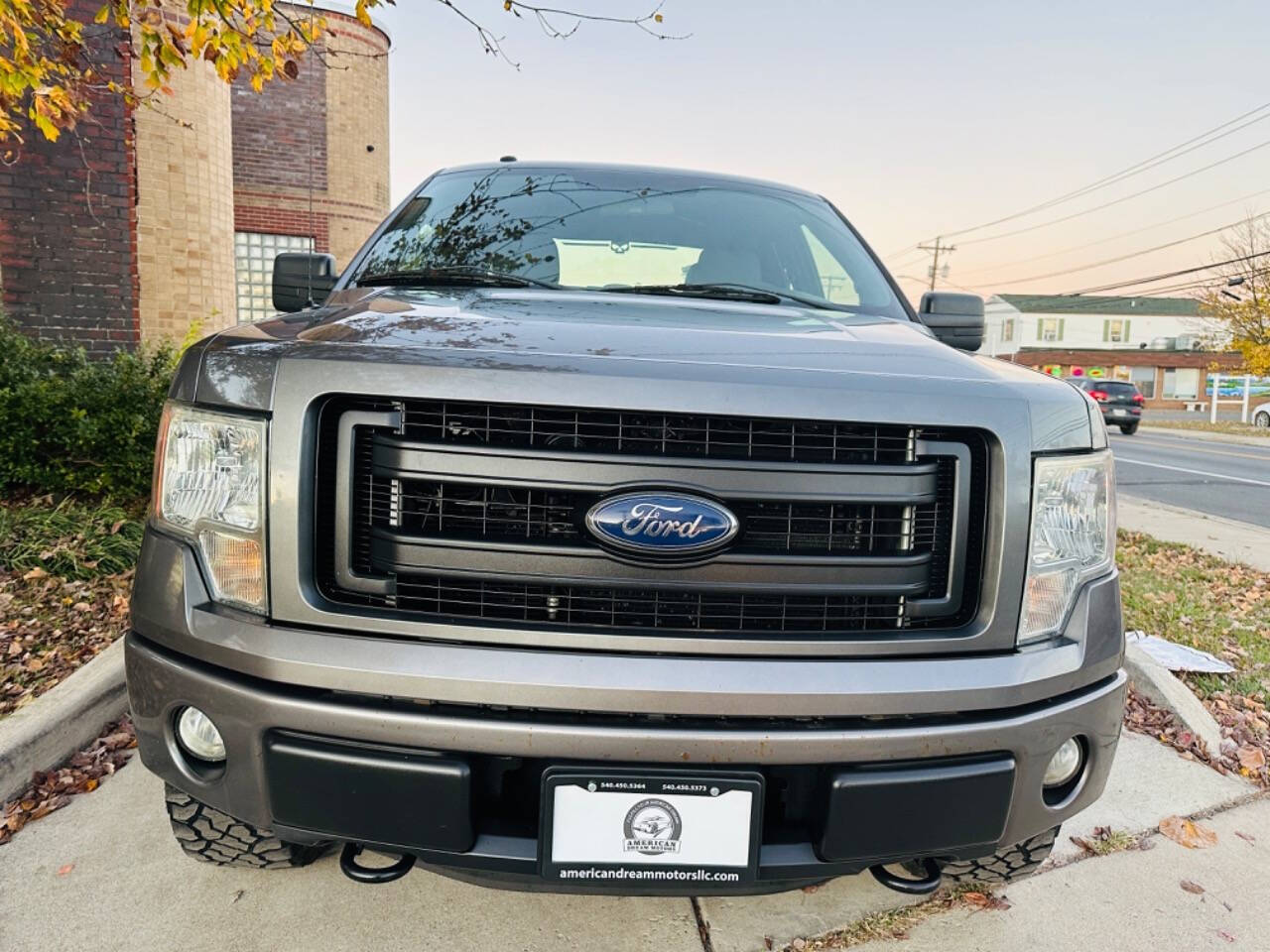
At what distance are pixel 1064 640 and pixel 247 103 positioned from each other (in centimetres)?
1859

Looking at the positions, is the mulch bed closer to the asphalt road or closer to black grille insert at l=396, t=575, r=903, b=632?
black grille insert at l=396, t=575, r=903, b=632

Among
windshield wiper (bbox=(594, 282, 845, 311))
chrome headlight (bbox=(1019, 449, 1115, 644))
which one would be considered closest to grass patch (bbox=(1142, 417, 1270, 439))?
windshield wiper (bbox=(594, 282, 845, 311))

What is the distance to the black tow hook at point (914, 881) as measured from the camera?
1648mm

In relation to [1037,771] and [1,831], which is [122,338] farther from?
[1037,771]

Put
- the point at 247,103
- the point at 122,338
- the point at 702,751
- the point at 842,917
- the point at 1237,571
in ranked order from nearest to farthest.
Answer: the point at 702,751 < the point at 842,917 < the point at 1237,571 < the point at 122,338 < the point at 247,103

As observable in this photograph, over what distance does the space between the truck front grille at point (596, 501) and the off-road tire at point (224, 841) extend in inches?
26.8

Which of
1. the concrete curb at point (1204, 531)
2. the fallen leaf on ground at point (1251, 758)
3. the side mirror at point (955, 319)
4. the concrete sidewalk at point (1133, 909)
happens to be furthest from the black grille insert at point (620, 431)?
the concrete curb at point (1204, 531)

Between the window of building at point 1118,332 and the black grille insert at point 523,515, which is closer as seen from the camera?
the black grille insert at point 523,515

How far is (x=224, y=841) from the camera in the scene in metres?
1.81

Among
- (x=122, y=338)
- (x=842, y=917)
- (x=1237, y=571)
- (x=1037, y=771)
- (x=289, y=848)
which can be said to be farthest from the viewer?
(x=122, y=338)

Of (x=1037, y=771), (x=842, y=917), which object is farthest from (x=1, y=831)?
(x=1037, y=771)

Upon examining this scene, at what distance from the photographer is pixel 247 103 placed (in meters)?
16.3

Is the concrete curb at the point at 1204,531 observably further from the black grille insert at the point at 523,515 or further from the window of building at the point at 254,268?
the window of building at the point at 254,268

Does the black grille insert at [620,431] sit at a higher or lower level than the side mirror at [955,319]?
lower
